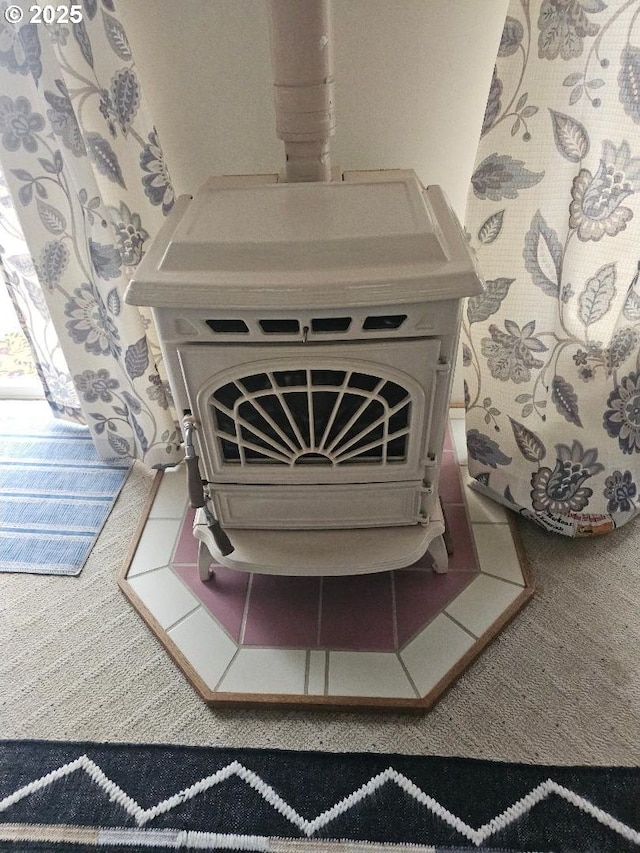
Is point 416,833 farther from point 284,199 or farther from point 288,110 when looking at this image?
point 288,110

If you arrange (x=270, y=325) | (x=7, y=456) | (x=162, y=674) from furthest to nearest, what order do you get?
(x=7, y=456), (x=162, y=674), (x=270, y=325)

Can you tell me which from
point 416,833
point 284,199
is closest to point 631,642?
point 416,833

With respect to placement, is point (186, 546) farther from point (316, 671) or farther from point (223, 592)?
point (316, 671)

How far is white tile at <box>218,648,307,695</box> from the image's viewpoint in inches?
42.5

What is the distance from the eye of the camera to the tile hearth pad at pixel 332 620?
1.08 m

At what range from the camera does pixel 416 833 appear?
0.91 metres

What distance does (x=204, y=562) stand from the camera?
4.03 feet

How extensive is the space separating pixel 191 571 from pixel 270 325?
66 centimetres

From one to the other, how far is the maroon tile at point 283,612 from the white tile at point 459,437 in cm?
53

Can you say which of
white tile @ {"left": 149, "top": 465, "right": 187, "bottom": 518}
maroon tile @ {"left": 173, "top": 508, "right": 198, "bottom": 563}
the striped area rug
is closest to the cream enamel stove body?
maroon tile @ {"left": 173, "top": 508, "right": 198, "bottom": 563}

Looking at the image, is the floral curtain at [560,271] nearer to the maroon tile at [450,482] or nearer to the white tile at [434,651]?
the maroon tile at [450,482]
